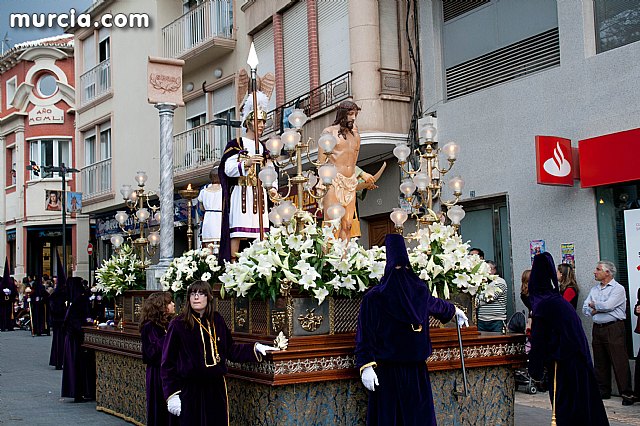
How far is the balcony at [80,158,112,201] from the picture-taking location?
27.0m

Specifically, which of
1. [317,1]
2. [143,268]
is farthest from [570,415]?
[317,1]

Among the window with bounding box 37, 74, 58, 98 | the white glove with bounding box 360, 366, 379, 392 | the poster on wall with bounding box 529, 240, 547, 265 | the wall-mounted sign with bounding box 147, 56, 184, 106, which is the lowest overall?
the white glove with bounding box 360, 366, 379, 392

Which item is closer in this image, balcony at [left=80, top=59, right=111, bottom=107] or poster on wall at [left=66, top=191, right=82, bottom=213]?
balcony at [left=80, top=59, right=111, bottom=107]

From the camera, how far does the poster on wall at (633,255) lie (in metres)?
10.7

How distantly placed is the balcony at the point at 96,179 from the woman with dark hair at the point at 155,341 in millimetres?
19171

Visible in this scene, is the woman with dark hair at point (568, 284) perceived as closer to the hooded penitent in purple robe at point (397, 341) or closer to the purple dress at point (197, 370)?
the hooded penitent in purple robe at point (397, 341)

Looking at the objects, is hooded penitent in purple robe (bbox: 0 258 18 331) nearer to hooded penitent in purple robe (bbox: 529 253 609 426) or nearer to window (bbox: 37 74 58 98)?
window (bbox: 37 74 58 98)

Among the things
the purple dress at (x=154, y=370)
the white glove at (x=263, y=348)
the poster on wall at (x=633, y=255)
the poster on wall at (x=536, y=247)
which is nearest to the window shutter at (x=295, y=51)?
the poster on wall at (x=536, y=247)

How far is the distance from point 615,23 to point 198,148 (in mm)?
12795

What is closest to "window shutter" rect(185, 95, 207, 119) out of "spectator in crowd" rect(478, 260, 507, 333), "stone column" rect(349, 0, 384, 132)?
"stone column" rect(349, 0, 384, 132)

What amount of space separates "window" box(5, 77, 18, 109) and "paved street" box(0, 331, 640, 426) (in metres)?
21.3

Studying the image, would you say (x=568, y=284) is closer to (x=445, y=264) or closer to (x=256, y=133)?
(x=445, y=264)

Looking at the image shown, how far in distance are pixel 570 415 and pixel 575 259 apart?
482cm

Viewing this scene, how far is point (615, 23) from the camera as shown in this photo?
11.2m
